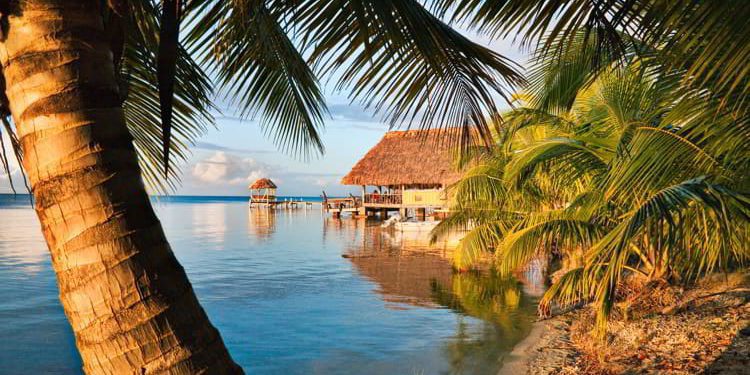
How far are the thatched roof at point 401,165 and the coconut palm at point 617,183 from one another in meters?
18.5

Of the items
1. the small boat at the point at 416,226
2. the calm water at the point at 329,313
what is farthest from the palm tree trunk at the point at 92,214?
the small boat at the point at 416,226

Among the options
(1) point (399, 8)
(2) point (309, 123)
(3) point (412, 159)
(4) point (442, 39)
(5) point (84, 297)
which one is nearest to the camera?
(5) point (84, 297)

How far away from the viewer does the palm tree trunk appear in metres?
1.37

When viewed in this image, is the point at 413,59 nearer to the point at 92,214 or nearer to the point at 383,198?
the point at 92,214

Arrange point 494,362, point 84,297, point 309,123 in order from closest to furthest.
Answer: point 84,297 < point 309,123 < point 494,362

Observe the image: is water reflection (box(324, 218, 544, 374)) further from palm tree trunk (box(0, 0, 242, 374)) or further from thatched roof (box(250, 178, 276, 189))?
thatched roof (box(250, 178, 276, 189))

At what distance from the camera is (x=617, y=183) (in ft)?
11.1

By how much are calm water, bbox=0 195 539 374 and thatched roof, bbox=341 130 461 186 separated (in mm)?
12099

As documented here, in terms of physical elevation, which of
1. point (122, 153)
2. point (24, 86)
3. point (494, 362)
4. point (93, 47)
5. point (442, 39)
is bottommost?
point (494, 362)

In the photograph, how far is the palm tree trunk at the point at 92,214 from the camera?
1366mm

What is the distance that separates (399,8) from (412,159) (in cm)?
2870

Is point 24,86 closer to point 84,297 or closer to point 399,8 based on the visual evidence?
point 84,297

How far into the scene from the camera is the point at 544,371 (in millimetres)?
5598

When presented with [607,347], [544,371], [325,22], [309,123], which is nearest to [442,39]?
[325,22]
